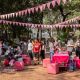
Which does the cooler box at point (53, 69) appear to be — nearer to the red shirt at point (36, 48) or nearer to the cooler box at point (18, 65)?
the cooler box at point (18, 65)

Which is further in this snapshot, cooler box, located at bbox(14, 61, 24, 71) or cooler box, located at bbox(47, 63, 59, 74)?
cooler box, located at bbox(14, 61, 24, 71)

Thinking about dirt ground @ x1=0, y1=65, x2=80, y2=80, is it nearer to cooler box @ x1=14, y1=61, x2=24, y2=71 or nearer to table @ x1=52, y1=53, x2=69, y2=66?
cooler box @ x1=14, y1=61, x2=24, y2=71

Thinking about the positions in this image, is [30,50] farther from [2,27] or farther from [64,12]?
[64,12]

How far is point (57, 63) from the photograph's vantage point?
15531 millimetres

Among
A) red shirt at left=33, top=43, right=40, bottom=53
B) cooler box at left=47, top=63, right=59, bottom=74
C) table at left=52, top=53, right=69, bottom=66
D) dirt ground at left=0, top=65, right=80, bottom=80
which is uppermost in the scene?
red shirt at left=33, top=43, right=40, bottom=53

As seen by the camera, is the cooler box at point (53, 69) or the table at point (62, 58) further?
the table at point (62, 58)

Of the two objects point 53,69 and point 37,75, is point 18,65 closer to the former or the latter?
point 37,75

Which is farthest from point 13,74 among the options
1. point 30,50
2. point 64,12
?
point 64,12

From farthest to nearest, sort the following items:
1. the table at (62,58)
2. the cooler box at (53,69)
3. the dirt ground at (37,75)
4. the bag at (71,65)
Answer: the bag at (71,65) < the table at (62,58) < the cooler box at (53,69) < the dirt ground at (37,75)

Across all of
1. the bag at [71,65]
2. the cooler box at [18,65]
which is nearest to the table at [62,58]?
the bag at [71,65]

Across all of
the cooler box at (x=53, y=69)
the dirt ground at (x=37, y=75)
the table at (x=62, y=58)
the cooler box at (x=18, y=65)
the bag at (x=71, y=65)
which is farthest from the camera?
the cooler box at (x=18, y=65)

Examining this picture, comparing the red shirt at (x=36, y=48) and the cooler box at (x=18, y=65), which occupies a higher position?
the red shirt at (x=36, y=48)

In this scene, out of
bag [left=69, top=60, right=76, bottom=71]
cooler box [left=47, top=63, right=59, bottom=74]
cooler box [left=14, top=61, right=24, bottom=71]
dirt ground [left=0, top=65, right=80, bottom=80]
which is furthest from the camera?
cooler box [left=14, top=61, right=24, bottom=71]

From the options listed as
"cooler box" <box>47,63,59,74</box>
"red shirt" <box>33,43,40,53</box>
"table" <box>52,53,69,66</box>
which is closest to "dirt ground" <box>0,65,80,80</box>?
"cooler box" <box>47,63,59,74</box>
